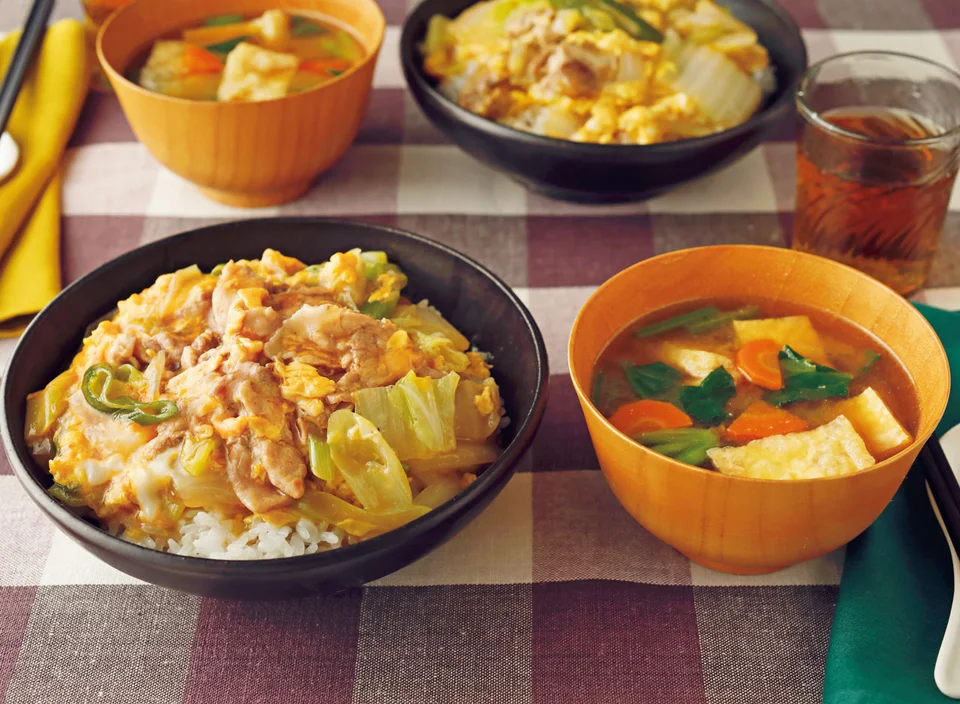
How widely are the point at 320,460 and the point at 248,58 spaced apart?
1.47 metres

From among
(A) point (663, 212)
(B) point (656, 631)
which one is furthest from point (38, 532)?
(A) point (663, 212)

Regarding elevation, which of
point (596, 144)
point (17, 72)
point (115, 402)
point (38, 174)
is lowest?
point (38, 174)

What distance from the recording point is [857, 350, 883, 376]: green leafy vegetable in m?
1.84

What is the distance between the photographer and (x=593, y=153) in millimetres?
2436

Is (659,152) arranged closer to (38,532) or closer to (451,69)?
(451,69)

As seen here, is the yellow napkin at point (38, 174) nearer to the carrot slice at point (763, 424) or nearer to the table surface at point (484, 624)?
the table surface at point (484, 624)

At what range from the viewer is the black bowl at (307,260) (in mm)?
1492

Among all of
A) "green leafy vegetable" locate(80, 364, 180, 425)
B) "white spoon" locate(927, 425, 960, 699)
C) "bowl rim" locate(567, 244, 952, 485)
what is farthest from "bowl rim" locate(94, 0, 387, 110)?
"white spoon" locate(927, 425, 960, 699)

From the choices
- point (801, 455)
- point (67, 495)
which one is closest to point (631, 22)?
point (801, 455)

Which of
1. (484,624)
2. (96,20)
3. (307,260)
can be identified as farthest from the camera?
(96,20)

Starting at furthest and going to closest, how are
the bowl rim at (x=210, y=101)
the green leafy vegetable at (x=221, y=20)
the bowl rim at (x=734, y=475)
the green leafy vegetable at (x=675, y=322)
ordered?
1. the green leafy vegetable at (x=221, y=20)
2. the bowl rim at (x=210, y=101)
3. the green leafy vegetable at (x=675, y=322)
4. the bowl rim at (x=734, y=475)

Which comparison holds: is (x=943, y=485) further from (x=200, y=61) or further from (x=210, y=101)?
(x=200, y=61)

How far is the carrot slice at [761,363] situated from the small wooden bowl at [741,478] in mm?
145

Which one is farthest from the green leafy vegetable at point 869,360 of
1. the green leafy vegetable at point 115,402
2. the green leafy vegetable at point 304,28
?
the green leafy vegetable at point 304,28
